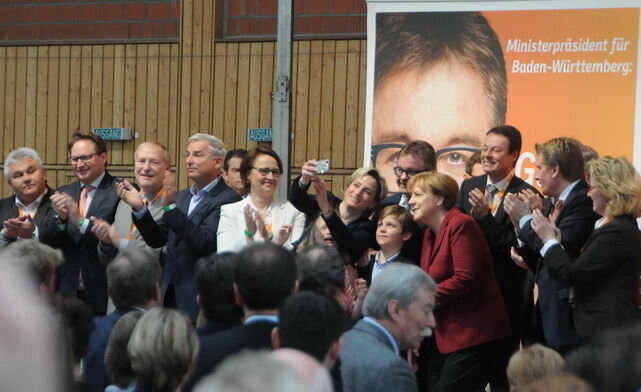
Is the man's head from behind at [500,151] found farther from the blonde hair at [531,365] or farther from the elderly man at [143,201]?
the blonde hair at [531,365]

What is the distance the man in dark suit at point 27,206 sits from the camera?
6.35 m

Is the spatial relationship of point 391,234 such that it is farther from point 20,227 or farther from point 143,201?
point 20,227

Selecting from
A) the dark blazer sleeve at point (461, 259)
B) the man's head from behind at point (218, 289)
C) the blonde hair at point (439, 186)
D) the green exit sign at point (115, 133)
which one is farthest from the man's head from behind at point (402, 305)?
the green exit sign at point (115, 133)

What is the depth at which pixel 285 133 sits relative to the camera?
22.6 feet

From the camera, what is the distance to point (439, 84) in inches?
274

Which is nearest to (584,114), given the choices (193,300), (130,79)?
(193,300)

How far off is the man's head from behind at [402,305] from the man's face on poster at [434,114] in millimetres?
3065

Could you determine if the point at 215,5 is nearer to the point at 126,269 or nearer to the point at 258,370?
the point at 126,269

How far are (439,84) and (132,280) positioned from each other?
3.42 meters

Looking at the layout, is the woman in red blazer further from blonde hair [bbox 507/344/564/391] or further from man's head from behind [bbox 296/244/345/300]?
blonde hair [bbox 507/344/564/391]

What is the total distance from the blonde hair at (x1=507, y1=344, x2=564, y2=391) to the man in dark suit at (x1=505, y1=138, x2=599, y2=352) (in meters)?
1.65

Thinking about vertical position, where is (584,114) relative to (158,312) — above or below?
above

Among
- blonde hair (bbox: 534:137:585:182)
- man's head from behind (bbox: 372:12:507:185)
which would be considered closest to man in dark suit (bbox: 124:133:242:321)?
man's head from behind (bbox: 372:12:507:185)

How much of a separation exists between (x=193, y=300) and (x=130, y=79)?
669 cm
